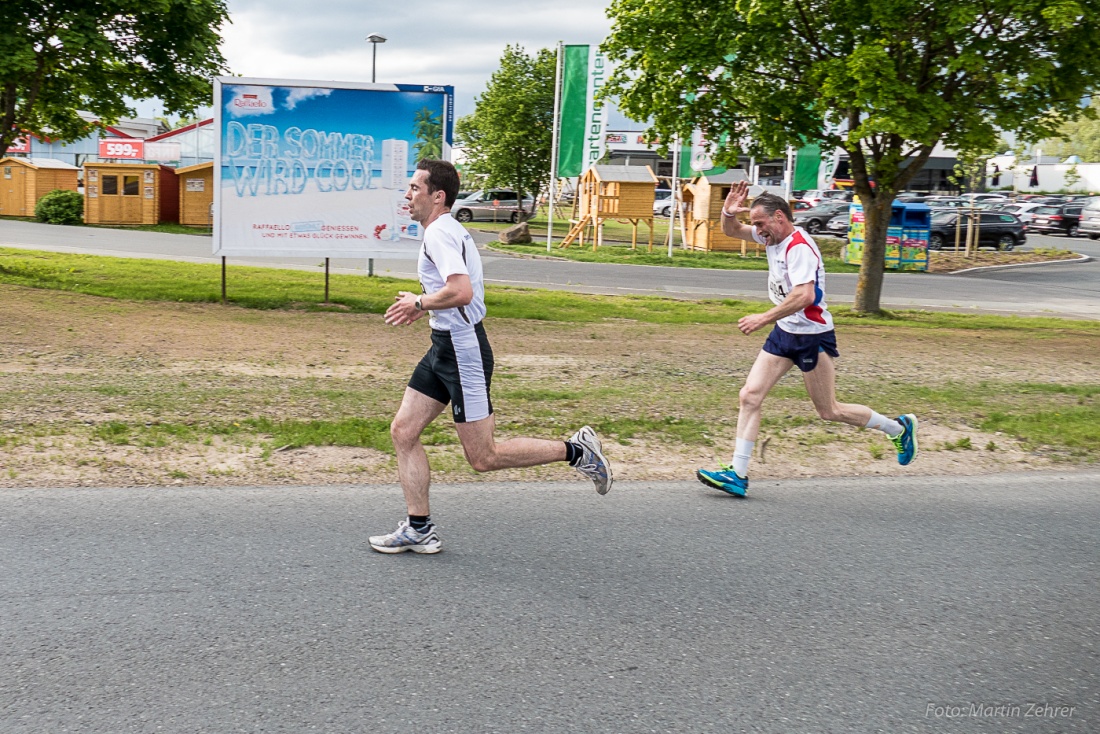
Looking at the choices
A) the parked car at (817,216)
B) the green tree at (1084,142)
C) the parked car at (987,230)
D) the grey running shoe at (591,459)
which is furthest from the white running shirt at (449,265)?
the green tree at (1084,142)

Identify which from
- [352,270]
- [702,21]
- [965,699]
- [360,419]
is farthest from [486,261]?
[965,699]

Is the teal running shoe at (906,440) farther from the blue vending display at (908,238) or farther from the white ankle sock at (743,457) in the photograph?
the blue vending display at (908,238)

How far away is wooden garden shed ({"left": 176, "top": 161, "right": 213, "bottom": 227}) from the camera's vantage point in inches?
1486

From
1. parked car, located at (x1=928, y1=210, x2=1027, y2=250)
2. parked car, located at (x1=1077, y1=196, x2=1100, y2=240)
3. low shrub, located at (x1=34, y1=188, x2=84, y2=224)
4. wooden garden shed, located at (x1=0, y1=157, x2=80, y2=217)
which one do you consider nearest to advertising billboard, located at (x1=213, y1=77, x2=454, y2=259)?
low shrub, located at (x1=34, y1=188, x2=84, y2=224)

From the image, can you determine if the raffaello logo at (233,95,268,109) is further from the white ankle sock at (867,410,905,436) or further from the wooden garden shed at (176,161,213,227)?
the wooden garden shed at (176,161,213,227)

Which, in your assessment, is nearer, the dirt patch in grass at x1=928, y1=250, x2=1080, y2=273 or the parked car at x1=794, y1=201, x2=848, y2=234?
→ the dirt patch in grass at x1=928, y1=250, x2=1080, y2=273

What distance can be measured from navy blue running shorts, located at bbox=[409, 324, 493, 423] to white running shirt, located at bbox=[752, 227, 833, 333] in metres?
2.07

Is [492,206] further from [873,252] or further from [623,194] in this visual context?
[873,252]

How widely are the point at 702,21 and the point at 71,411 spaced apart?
11.8m

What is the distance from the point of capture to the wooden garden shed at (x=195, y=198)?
37750 mm

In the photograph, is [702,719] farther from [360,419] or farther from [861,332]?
[861,332]

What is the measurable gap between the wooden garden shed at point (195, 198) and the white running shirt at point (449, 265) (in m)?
34.9

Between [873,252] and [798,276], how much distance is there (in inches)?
487

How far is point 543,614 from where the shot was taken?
4.36 m
